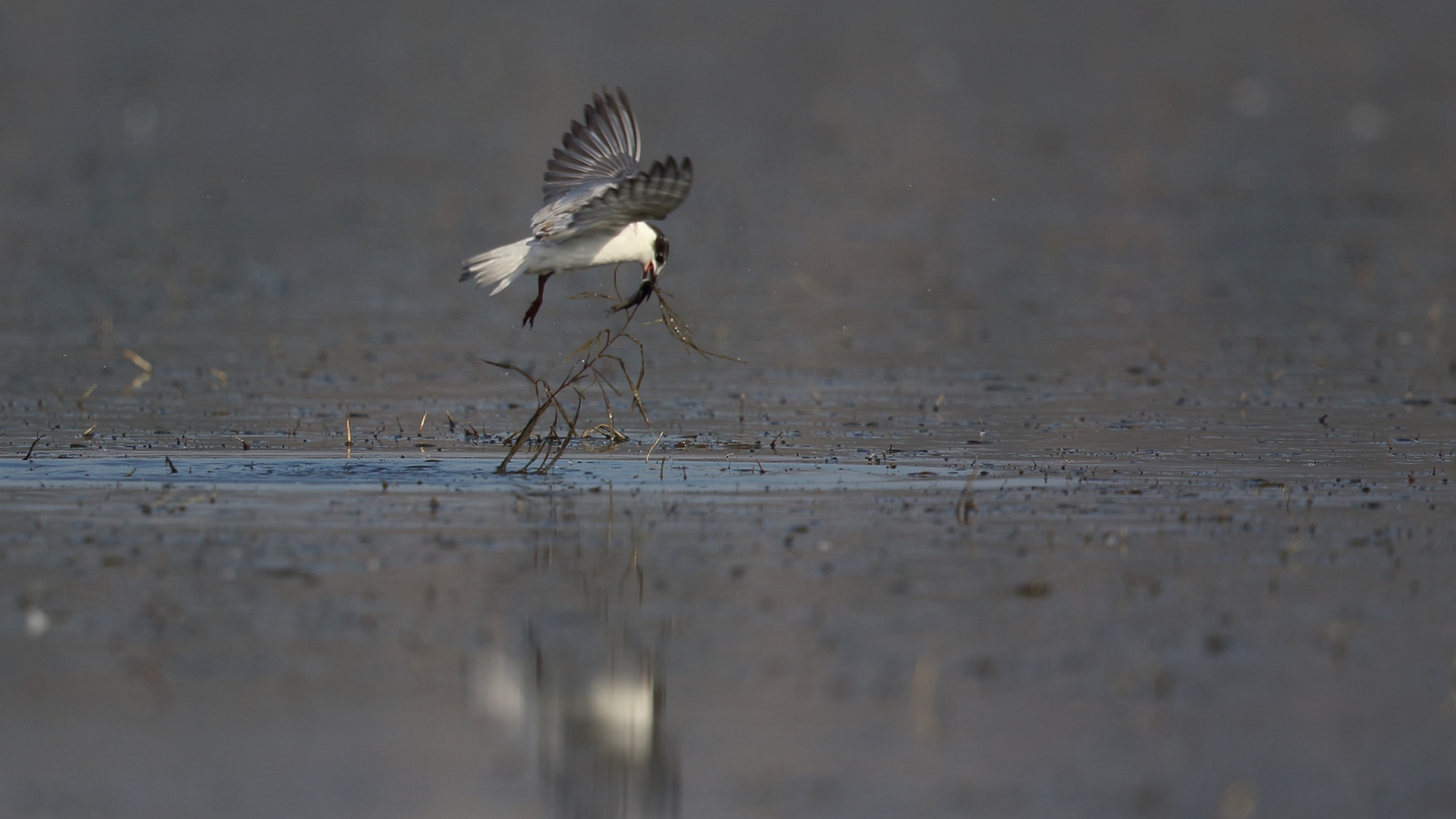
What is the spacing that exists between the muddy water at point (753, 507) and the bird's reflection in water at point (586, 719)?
0.7 inches

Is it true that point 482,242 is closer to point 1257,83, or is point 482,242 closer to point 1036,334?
point 1036,334

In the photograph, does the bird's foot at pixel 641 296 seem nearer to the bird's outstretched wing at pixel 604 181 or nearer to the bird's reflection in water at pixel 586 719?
the bird's outstretched wing at pixel 604 181

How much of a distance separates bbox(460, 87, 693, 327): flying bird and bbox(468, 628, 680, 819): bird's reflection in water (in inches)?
104

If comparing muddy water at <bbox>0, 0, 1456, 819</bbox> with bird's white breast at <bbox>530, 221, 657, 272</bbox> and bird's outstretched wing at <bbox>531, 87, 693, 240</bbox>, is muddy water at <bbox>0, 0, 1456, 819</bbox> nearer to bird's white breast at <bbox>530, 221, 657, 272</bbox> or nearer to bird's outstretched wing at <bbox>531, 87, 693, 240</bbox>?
bird's white breast at <bbox>530, 221, 657, 272</bbox>

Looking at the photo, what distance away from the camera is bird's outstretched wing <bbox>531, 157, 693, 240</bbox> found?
8.81m

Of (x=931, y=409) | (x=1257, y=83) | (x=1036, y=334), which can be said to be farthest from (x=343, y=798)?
(x=1257, y=83)

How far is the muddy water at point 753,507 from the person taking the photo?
5727 mm

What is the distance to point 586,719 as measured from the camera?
6.07 metres

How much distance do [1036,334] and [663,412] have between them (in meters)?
4.35

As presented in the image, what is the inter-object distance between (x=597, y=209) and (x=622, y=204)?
14cm

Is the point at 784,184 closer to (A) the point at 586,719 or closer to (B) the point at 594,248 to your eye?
(B) the point at 594,248

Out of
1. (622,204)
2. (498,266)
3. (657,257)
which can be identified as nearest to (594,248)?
(657,257)

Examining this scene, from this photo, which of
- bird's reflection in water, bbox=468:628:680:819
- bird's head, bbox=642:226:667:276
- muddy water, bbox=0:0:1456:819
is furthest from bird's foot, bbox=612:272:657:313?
bird's reflection in water, bbox=468:628:680:819

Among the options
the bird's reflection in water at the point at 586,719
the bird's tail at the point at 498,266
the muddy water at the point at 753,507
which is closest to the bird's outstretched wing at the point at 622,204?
the bird's tail at the point at 498,266
